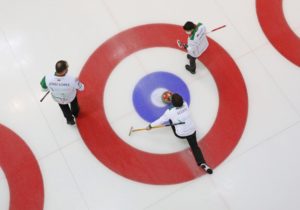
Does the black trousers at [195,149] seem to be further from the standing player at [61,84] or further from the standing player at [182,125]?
the standing player at [61,84]

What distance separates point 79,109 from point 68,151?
0.50m

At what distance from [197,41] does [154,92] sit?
789mm

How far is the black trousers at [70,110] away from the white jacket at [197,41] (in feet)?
4.55

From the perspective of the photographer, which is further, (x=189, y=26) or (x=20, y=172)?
(x=20, y=172)

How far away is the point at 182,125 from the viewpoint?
144 inches

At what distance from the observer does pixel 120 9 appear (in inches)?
184

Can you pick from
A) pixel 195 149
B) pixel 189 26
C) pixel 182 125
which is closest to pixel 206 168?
pixel 195 149

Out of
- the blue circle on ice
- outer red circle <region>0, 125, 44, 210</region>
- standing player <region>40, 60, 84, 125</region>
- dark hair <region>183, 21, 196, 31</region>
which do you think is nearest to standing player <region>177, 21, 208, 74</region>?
dark hair <region>183, 21, 196, 31</region>

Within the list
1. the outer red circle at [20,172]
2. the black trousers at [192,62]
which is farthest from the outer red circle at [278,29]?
the outer red circle at [20,172]

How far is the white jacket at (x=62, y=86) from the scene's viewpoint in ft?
11.0

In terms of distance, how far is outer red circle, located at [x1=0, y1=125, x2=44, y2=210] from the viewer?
373 cm

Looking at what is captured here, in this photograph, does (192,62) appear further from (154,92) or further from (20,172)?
(20,172)

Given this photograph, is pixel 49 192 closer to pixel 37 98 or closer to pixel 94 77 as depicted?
pixel 37 98

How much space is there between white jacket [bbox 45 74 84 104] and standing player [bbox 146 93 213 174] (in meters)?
0.89
